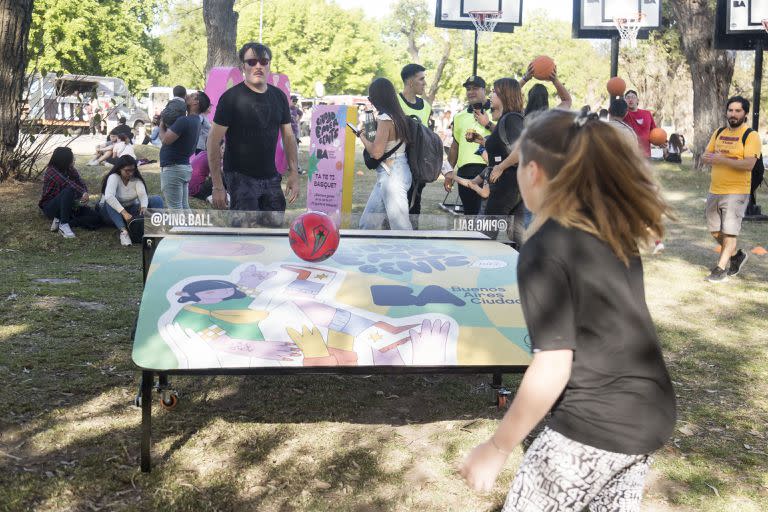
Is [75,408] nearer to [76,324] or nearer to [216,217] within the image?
[216,217]

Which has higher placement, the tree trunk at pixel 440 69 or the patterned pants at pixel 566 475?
the tree trunk at pixel 440 69

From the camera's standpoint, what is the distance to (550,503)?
222 cm

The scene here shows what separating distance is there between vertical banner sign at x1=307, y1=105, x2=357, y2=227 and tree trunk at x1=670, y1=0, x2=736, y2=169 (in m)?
11.8

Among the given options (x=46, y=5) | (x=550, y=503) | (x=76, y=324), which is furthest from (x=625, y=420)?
(x=46, y=5)

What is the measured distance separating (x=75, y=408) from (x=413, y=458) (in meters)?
1.97

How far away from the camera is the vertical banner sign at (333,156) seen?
12477mm

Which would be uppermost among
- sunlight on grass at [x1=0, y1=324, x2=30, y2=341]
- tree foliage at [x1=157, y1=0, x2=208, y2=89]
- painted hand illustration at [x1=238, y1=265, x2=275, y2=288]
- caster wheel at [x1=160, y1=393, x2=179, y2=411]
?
tree foliage at [x1=157, y1=0, x2=208, y2=89]

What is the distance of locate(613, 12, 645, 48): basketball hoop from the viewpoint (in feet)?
66.0

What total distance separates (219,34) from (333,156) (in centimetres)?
722

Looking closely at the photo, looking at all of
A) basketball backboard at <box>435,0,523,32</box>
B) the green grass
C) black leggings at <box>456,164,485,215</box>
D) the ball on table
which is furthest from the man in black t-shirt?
basketball backboard at <box>435,0,523,32</box>

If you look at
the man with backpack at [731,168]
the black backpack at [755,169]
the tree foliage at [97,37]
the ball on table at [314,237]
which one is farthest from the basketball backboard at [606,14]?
the tree foliage at [97,37]

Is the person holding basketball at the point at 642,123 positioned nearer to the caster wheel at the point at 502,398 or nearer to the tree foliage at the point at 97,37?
the caster wheel at the point at 502,398

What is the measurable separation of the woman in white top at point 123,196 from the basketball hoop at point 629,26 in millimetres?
13288

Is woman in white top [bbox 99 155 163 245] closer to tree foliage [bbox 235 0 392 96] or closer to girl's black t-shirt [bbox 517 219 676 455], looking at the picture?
girl's black t-shirt [bbox 517 219 676 455]
